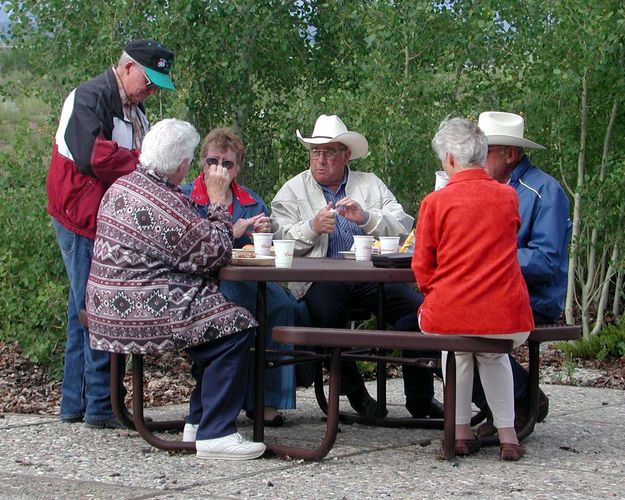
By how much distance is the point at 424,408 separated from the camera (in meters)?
6.29

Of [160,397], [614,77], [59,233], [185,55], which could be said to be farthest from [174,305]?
[614,77]

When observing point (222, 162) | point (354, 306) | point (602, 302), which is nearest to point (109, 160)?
point (222, 162)

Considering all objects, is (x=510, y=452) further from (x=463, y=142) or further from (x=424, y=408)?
(x=463, y=142)

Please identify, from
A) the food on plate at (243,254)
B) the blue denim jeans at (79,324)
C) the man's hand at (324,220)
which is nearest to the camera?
the food on plate at (243,254)

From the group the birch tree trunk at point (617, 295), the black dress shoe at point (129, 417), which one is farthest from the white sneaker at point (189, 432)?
the birch tree trunk at point (617, 295)

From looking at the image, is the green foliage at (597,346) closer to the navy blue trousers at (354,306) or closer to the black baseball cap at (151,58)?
the navy blue trousers at (354,306)

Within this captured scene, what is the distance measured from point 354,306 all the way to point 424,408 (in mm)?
647

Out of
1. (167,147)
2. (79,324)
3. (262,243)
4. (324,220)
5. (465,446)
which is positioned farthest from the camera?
(324,220)

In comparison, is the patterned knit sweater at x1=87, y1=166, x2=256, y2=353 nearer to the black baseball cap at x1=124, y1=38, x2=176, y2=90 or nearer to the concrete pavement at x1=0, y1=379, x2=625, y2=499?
the concrete pavement at x1=0, y1=379, x2=625, y2=499

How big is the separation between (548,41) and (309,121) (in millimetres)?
1705

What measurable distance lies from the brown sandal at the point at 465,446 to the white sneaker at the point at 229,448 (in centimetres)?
83

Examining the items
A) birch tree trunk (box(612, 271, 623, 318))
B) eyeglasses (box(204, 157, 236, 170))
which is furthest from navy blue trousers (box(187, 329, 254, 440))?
birch tree trunk (box(612, 271, 623, 318))

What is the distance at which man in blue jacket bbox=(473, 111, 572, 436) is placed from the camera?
5.61 m

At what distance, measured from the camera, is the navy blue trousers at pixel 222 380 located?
17.2 ft
